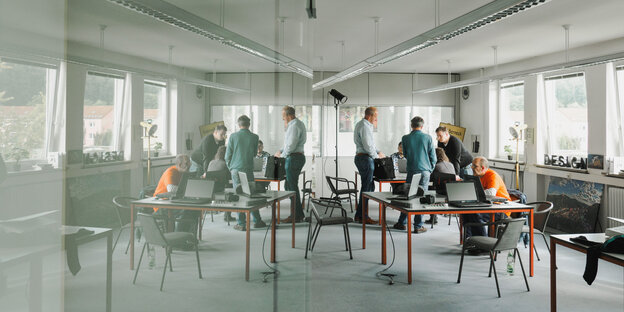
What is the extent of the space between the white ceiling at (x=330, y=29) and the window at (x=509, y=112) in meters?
0.74

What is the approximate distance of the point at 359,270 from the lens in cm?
435

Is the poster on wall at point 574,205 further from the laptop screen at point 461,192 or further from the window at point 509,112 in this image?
the laptop screen at point 461,192

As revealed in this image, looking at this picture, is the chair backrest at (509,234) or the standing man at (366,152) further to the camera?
the standing man at (366,152)

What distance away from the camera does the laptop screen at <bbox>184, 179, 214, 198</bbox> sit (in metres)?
0.60

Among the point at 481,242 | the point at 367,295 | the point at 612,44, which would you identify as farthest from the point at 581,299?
the point at 612,44

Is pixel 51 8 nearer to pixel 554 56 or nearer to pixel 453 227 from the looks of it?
pixel 453 227

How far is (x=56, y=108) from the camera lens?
50 cm

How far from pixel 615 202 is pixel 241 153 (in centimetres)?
734

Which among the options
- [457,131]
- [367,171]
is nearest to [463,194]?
[367,171]

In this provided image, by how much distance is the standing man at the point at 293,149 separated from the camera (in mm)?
812

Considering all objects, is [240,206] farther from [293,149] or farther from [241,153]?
[293,149]

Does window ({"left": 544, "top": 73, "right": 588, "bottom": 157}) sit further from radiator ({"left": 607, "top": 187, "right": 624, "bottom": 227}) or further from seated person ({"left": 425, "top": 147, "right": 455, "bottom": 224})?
seated person ({"left": 425, "top": 147, "right": 455, "bottom": 224})

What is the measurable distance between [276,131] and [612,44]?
7580 mm

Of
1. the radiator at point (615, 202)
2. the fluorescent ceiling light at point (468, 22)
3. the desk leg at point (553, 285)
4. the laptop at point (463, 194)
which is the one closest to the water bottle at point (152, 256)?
the desk leg at point (553, 285)
